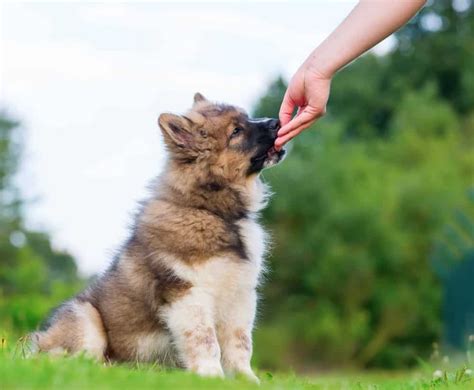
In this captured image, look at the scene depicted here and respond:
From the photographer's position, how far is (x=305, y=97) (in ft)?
20.2

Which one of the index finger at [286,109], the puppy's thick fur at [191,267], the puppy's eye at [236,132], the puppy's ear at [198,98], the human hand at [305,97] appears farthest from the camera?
the puppy's ear at [198,98]

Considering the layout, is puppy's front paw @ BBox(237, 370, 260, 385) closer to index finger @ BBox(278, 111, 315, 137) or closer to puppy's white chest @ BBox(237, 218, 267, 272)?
puppy's white chest @ BBox(237, 218, 267, 272)

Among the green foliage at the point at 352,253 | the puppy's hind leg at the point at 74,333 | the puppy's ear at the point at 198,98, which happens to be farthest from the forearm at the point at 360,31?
the green foliage at the point at 352,253

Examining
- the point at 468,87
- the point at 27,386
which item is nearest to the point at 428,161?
the point at 468,87

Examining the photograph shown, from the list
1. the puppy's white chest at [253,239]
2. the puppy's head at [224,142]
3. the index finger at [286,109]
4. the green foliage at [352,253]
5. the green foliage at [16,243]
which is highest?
the index finger at [286,109]

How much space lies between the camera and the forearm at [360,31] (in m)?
5.61

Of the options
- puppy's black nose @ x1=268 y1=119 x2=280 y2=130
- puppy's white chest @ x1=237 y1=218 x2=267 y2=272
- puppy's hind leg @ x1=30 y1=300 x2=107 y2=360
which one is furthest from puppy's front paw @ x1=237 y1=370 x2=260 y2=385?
puppy's black nose @ x1=268 y1=119 x2=280 y2=130

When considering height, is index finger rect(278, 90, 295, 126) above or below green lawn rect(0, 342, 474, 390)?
above

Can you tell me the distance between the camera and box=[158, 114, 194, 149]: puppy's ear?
A: 6.82 metres

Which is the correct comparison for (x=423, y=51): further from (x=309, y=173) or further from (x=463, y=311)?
(x=463, y=311)

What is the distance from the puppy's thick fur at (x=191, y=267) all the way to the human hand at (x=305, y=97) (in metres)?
0.36

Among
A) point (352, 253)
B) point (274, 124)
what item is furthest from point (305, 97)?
point (352, 253)

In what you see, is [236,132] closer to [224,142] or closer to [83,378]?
[224,142]

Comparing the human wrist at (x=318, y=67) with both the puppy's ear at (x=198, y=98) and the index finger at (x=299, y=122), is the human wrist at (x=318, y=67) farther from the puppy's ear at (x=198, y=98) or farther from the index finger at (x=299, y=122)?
the puppy's ear at (x=198, y=98)
